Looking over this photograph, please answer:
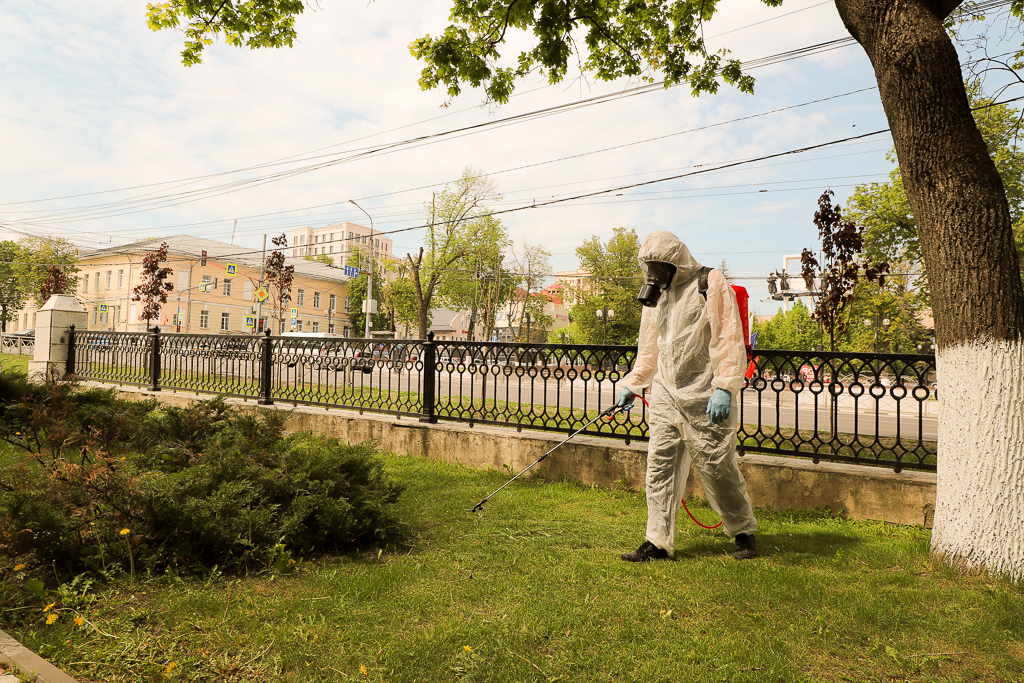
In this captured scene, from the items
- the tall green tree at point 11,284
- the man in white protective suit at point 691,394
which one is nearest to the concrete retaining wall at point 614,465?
the man in white protective suit at point 691,394

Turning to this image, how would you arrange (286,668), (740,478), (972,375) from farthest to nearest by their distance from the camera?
(740,478) < (972,375) < (286,668)

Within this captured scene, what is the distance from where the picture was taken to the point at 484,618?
283cm

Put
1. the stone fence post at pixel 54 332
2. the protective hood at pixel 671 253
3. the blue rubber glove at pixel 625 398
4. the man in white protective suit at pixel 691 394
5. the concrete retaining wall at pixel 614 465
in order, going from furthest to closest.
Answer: the stone fence post at pixel 54 332, the concrete retaining wall at pixel 614 465, the blue rubber glove at pixel 625 398, the protective hood at pixel 671 253, the man in white protective suit at pixel 691 394

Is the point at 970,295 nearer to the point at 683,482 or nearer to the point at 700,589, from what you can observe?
the point at 683,482

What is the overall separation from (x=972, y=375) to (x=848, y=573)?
1346 millimetres

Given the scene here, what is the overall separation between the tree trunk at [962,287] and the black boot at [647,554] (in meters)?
1.61

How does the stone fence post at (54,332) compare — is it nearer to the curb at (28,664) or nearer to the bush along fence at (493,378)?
the bush along fence at (493,378)

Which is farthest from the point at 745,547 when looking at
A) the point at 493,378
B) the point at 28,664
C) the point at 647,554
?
the point at 493,378

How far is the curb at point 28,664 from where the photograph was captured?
217cm

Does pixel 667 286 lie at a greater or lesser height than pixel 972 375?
greater

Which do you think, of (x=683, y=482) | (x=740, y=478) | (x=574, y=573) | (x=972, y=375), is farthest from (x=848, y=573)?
(x=574, y=573)

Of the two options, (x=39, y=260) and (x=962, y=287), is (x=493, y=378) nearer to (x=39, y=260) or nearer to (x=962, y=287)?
(x=962, y=287)

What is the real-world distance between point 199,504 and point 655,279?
3091mm

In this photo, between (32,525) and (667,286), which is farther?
(667,286)
